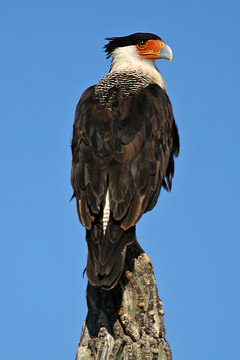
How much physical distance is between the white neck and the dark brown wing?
2.27ft

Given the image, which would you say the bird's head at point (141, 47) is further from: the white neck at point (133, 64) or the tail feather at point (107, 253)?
the tail feather at point (107, 253)

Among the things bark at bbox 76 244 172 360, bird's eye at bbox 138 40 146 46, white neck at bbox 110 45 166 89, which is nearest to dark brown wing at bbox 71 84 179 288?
bark at bbox 76 244 172 360

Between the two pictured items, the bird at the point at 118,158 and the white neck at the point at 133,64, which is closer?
the bird at the point at 118,158

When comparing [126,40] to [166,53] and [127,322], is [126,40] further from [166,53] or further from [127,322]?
[127,322]

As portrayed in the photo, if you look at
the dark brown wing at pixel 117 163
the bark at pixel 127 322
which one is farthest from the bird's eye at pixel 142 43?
the bark at pixel 127 322

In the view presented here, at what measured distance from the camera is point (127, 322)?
15.4ft

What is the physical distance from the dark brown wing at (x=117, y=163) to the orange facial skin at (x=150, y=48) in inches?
40.2

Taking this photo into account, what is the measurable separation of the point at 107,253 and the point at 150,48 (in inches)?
139

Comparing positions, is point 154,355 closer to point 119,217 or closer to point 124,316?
point 124,316

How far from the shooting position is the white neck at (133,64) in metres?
7.44

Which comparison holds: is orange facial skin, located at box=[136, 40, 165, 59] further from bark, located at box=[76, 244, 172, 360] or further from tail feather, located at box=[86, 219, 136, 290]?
bark, located at box=[76, 244, 172, 360]

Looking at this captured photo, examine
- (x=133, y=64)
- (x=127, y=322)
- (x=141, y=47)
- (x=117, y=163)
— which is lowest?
(x=127, y=322)

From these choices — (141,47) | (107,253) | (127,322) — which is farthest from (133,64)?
(127,322)

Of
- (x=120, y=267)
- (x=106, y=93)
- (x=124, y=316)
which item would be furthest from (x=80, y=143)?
(x=124, y=316)
